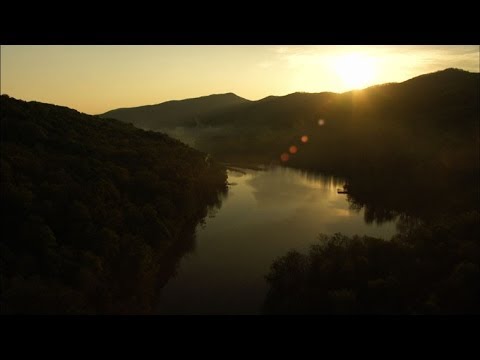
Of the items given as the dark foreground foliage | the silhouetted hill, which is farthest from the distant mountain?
the dark foreground foliage

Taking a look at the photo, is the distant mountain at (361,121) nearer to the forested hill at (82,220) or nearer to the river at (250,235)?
the river at (250,235)

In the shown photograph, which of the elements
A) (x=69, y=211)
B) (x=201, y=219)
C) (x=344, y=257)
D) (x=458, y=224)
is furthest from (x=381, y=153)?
(x=69, y=211)

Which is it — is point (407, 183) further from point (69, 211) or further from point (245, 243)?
point (69, 211)

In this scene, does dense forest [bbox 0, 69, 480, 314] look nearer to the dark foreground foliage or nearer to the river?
the dark foreground foliage

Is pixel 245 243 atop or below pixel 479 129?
below

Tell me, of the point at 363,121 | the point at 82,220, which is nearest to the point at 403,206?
the point at 82,220
